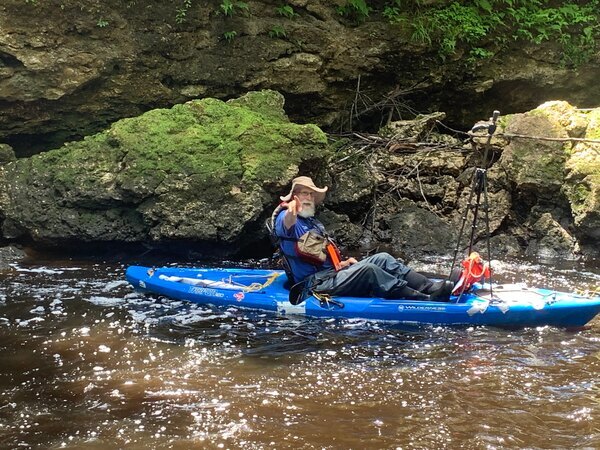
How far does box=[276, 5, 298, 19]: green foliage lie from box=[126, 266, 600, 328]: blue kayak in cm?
531

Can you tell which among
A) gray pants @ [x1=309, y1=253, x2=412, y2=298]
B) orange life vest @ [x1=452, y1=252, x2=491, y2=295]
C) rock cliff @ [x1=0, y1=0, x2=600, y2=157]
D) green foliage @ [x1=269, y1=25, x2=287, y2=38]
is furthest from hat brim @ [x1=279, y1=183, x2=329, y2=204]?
green foliage @ [x1=269, y1=25, x2=287, y2=38]

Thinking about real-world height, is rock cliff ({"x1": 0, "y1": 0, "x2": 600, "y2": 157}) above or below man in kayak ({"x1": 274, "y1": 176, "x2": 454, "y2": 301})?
above

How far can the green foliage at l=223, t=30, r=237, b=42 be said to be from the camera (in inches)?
386

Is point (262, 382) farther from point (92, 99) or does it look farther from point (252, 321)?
point (92, 99)

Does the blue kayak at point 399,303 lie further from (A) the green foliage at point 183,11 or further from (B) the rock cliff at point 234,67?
(A) the green foliage at point 183,11

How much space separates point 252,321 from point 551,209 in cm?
493

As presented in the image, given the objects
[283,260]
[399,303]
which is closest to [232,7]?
[283,260]

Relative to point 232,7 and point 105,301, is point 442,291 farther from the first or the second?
point 232,7

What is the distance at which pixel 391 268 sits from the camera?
19.8ft

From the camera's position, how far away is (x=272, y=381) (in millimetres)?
4328

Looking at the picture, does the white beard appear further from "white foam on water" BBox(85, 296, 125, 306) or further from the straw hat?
"white foam on water" BBox(85, 296, 125, 306)

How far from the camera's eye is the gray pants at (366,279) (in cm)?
589

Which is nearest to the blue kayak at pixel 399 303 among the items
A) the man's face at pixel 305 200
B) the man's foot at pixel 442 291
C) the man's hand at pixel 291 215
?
the man's foot at pixel 442 291

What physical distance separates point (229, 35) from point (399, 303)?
5.92 metres
